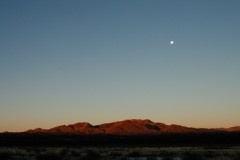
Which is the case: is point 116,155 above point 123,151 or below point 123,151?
below

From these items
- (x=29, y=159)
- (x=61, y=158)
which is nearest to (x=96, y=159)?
(x=61, y=158)

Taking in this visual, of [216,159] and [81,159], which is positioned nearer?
[81,159]

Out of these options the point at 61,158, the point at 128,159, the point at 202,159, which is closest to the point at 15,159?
the point at 61,158

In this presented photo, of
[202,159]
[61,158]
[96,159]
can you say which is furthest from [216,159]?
[61,158]

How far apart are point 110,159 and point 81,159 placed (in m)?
3.00

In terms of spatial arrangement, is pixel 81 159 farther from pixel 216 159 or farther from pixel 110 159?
pixel 216 159

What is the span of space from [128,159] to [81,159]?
5.11 meters

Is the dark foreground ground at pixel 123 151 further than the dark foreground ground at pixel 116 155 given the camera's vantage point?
Yes

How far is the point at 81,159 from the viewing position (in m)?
38.2

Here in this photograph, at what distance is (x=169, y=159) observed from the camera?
130 ft

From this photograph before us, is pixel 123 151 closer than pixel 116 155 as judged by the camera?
No

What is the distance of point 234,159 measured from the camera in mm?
39438

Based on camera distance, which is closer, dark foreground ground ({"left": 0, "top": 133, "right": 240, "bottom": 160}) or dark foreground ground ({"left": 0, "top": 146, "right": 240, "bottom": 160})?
dark foreground ground ({"left": 0, "top": 146, "right": 240, "bottom": 160})

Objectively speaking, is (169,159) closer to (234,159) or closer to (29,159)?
(234,159)
